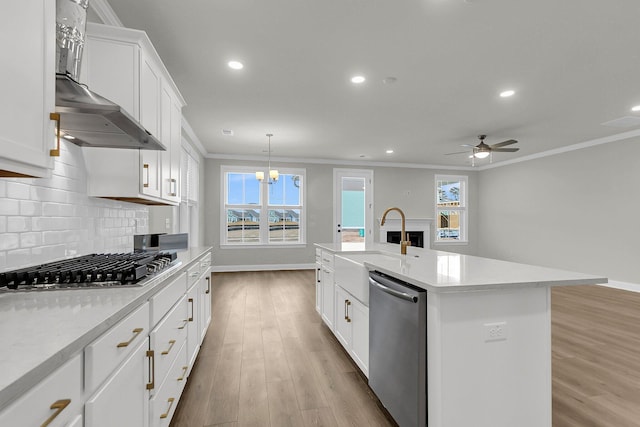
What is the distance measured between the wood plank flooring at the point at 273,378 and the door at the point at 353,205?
3694mm

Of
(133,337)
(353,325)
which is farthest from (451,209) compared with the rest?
(133,337)

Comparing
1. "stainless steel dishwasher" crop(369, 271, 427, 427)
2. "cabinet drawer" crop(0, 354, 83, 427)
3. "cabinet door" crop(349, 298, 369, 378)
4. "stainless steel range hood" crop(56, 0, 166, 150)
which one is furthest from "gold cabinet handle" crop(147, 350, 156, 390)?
"cabinet door" crop(349, 298, 369, 378)

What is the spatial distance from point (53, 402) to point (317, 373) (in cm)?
196

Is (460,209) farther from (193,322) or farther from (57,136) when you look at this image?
(57,136)

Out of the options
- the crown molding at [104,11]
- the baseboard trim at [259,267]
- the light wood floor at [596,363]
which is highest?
the crown molding at [104,11]

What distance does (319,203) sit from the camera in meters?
7.24

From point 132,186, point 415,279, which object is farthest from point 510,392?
point 132,186

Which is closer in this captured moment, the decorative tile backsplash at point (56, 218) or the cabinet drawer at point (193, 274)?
the decorative tile backsplash at point (56, 218)

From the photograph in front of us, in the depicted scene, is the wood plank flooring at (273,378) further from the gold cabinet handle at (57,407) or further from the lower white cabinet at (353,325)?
the gold cabinet handle at (57,407)

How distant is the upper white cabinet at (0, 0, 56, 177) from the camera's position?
0.90 m

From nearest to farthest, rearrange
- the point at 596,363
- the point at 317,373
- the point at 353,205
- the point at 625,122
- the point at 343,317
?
the point at 317,373, the point at 596,363, the point at 343,317, the point at 625,122, the point at 353,205

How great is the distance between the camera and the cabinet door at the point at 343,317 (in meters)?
2.46

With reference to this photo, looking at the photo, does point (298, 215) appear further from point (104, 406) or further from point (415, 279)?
point (104, 406)

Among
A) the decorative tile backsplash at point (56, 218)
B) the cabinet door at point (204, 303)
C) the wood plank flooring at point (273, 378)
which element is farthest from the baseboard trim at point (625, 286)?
the decorative tile backsplash at point (56, 218)
